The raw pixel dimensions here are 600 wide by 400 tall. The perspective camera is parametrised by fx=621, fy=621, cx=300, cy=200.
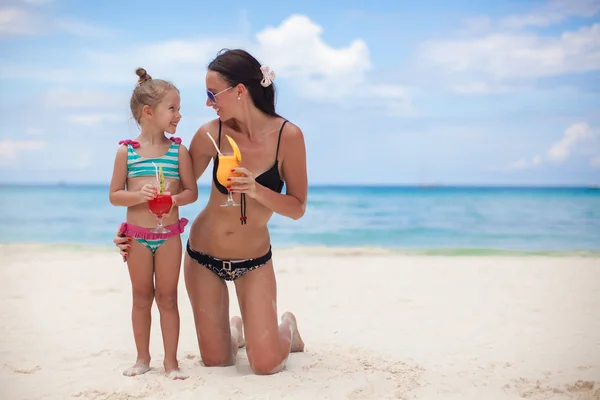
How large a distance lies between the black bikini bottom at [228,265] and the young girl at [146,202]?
0.30 m

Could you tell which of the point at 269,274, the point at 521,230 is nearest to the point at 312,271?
the point at 269,274

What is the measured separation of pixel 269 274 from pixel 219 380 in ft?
2.28

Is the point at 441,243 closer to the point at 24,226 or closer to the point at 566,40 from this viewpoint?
the point at 566,40

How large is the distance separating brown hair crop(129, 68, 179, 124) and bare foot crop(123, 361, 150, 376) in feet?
4.70

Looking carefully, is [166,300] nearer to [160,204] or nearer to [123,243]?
[123,243]

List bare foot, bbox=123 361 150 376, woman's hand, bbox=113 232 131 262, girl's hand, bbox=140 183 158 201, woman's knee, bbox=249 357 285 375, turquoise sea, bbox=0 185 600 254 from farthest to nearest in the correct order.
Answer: turquoise sea, bbox=0 185 600 254, woman's knee, bbox=249 357 285 375, bare foot, bbox=123 361 150 376, woman's hand, bbox=113 232 131 262, girl's hand, bbox=140 183 158 201

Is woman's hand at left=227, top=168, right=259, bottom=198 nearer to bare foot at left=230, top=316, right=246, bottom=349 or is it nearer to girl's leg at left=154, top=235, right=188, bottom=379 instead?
girl's leg at left=154, top=235, right=188, bottom=379

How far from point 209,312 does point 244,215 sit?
66cm

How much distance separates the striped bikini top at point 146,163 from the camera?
344cm

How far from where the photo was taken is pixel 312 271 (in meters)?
7.97

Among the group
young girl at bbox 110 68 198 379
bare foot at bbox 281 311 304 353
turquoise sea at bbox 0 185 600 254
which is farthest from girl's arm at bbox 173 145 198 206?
turquoise sea at bbox 0 185 600 254

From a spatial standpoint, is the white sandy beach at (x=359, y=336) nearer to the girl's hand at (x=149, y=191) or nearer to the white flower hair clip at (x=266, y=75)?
the girl's hand at (x=149, y=191)

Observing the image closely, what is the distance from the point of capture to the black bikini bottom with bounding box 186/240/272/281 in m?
3.71

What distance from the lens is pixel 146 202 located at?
3393 millimetres
